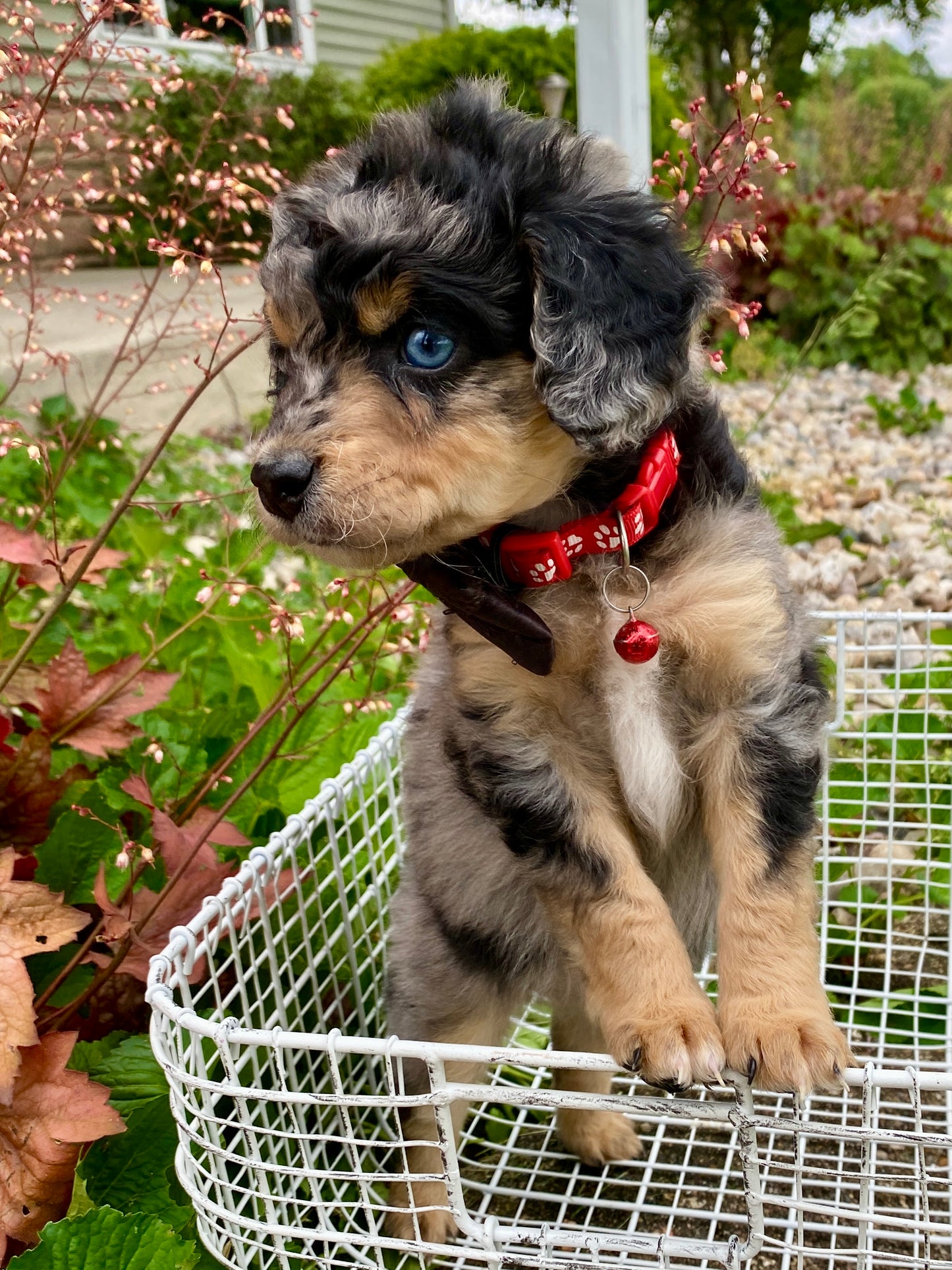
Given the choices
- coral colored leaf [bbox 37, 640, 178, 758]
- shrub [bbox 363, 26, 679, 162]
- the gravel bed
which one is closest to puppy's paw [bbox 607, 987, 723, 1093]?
coral colored leaf [bbox 37, 640, 178, 758]

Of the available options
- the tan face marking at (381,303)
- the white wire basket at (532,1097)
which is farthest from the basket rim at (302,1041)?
the tan face marking at (381,303)

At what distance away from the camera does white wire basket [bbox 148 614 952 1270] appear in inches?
58.1

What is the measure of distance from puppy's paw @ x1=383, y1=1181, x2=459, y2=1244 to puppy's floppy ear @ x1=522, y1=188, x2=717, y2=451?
4.83ft

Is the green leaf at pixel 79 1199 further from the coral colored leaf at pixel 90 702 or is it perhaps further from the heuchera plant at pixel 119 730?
the coral colored leaf at pixel 90 702

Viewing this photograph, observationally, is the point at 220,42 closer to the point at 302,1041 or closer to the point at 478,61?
the point at 478,61

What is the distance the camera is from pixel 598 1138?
7.35ft

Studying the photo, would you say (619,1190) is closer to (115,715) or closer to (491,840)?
(491,840)

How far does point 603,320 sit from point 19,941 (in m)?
1.33

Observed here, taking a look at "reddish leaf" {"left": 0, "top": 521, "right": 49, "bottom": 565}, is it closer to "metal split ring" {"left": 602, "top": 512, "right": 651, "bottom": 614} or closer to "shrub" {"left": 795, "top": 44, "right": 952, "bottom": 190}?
"metal split ring" {"left": 602, "top": 512, "right": 651, "bottom": 614}

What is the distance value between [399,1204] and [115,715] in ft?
3.87

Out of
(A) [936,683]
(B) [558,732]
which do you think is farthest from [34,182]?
(A) [936,683]

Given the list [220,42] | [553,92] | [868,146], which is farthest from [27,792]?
[868,146]

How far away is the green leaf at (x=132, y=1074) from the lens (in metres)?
2.00

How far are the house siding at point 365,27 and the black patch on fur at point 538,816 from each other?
44.3ft
